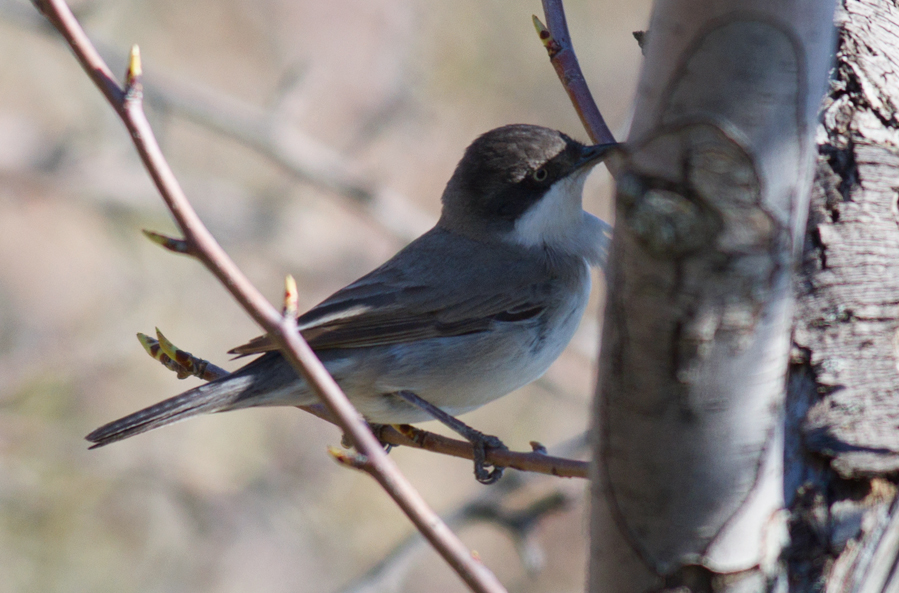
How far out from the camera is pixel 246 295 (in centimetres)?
148

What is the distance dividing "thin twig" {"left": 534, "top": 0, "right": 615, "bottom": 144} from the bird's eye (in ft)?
2.81

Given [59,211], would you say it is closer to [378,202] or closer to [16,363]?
[16,363]

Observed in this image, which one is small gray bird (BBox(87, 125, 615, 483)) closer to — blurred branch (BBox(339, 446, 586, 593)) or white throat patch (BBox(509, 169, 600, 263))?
white throat patch (BBox(509, 169, 600, 263))

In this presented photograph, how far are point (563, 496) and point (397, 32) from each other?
21.5ft

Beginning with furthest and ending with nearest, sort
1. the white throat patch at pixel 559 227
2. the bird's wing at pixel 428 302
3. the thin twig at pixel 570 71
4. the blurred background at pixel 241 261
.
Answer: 1. the blurred background at pixel 241 261
2. the white throat patch at pixel 559 227
3. the bird's wing at pixel 428 302
4. the thin twig at pixel 570 71

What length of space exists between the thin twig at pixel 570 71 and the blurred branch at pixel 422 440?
1.16 m

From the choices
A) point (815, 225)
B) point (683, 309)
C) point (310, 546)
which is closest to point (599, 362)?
point (683, 309)

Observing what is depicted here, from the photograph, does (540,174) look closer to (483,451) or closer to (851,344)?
(483,451)

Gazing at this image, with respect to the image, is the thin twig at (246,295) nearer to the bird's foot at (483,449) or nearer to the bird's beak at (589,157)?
the bird's foot at (483,449)

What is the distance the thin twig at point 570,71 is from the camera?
2990mm

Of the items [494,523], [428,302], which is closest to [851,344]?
[428,302]

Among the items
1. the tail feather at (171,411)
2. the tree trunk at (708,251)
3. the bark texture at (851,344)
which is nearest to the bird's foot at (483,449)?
the tail feather at (171,411)

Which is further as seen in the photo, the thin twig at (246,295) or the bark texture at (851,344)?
the bark texture at (851,344)

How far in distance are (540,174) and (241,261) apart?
5503mm
